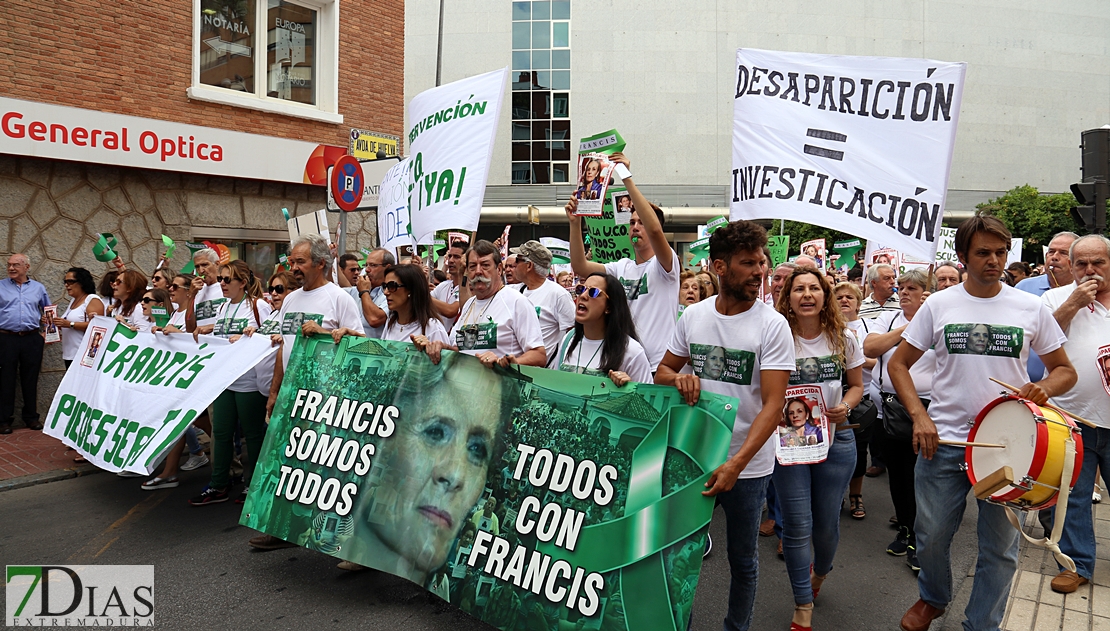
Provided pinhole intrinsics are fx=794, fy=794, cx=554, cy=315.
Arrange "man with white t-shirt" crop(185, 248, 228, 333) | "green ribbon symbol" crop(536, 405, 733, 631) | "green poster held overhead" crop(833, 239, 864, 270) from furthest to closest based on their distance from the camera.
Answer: "green poster held overhead" crop(833, 239, 864, 270)
"man with white t-shirt" crop(185, 248, 228, 333)
"green ribbon symbol" crop(536, 405, 733, 631)

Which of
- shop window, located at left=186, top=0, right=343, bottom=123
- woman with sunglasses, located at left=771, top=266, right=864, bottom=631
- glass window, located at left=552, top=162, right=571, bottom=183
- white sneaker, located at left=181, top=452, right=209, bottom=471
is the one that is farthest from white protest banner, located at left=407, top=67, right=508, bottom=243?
glass window, located at left=552, top=162, right=571, bottom=183

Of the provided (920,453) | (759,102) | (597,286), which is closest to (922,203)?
(759,102)

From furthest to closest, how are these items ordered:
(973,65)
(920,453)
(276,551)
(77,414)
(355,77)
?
(973,65)
(355,77)
(77,414)
(276,551)
(920,453)

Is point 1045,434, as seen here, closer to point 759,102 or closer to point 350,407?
point 759,102

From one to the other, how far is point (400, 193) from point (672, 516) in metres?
5.17

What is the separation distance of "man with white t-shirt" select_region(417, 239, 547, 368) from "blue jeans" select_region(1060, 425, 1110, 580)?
10.2 feet

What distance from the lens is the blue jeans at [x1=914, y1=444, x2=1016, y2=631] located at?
3539 millimetres

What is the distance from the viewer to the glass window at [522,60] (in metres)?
36.8

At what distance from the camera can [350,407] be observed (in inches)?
184

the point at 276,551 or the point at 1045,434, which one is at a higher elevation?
the point at 1045,434

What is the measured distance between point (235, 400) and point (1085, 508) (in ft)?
18.4

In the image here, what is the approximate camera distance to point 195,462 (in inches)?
291

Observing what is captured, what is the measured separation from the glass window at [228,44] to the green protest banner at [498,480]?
856 cm

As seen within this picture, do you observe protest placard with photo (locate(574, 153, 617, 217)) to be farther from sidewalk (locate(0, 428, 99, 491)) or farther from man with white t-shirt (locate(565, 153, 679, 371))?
sidewalk (locate(0, 428, 99, 491))
